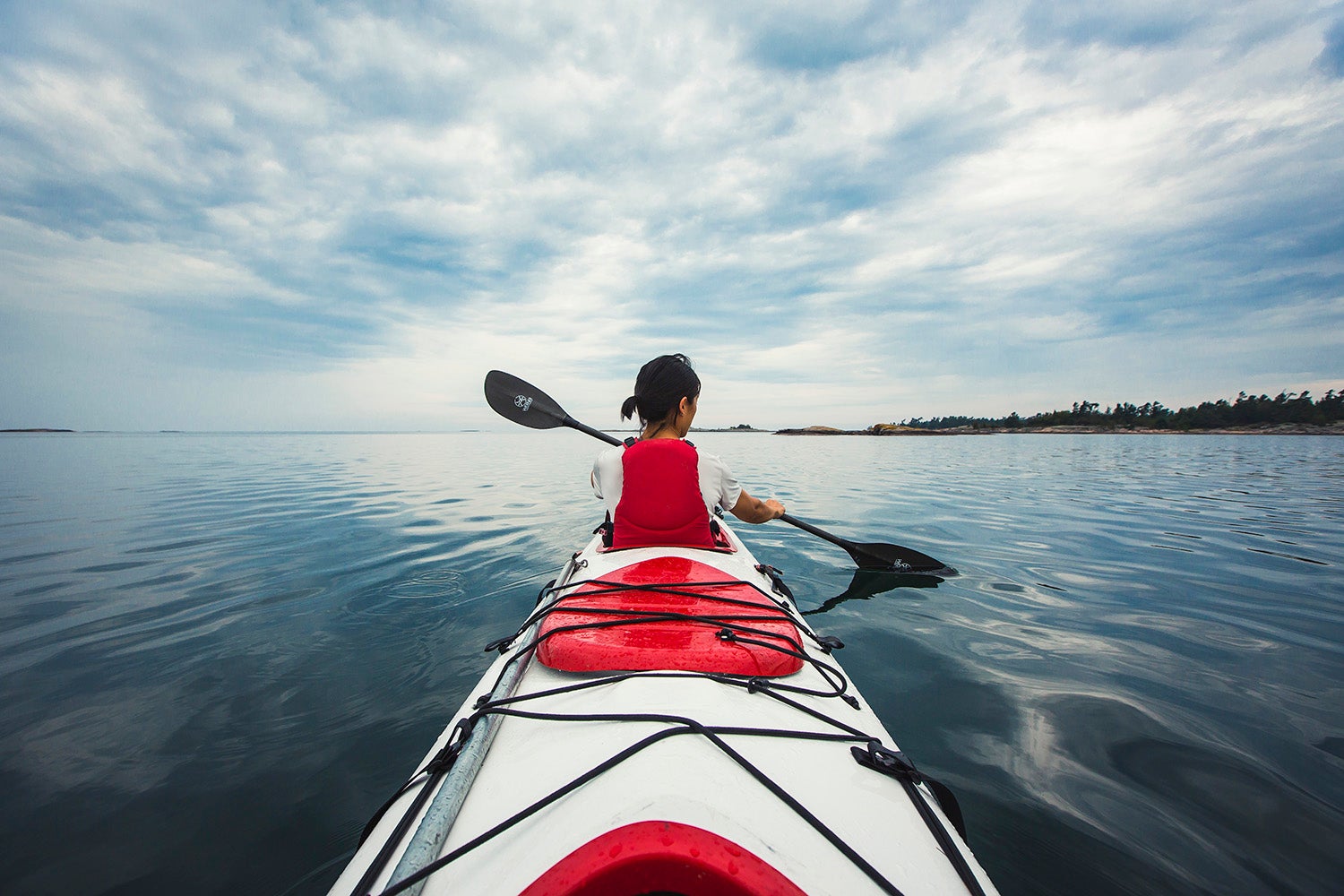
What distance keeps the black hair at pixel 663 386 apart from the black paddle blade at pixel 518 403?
2982mm

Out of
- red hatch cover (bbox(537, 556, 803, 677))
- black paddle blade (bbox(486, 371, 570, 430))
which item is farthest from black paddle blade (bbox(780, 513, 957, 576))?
red hatch cover (bbox(537, 556, 803, 677))

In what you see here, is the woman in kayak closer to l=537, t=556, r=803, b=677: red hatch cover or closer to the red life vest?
the red life vest

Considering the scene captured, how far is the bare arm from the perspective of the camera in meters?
3.76

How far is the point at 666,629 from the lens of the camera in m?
2.08

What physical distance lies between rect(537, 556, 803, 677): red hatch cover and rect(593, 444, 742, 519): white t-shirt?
81cm

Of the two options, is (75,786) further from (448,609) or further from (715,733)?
(715,733)

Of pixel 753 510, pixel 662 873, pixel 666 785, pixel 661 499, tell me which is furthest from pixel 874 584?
pixel 662 873

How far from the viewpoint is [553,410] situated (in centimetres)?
623

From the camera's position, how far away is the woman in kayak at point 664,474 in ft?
10.4

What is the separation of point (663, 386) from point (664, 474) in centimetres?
61

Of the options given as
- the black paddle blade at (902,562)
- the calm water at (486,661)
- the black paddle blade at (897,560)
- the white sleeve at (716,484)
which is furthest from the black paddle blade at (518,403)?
the black paddle blade at (902,562)

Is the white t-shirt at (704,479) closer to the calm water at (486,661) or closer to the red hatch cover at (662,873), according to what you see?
the calm water at (486,661)

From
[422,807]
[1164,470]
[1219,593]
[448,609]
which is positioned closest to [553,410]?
[448,609]

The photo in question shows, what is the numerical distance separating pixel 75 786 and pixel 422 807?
2519 mm
